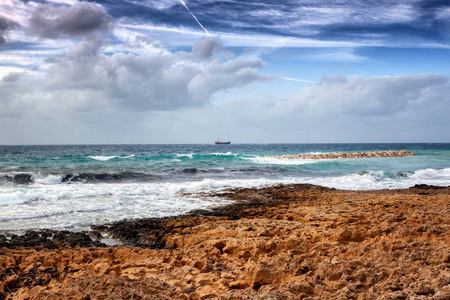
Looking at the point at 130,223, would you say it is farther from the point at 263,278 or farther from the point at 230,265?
the point at 263,278

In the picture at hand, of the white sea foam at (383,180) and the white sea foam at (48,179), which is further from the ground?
the white sea foam at (383,180)

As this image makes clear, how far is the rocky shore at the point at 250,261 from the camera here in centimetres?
369

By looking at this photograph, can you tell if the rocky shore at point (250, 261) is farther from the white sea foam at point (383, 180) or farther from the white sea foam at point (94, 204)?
the white sea foam at point (383, 180)

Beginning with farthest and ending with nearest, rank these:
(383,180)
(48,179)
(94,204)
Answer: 1. (48,179)
2. (383,180)
3. (94,204)

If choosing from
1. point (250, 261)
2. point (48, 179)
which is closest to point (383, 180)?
point (250, 261)

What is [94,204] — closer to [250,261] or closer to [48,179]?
[250,261]

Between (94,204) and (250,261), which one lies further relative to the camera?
(94,204)

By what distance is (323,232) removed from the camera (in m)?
5.97

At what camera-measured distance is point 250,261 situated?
4715 mm

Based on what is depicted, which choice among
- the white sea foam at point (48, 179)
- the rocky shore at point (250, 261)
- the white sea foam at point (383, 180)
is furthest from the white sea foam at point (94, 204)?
the white sea foam at point (48, 179)

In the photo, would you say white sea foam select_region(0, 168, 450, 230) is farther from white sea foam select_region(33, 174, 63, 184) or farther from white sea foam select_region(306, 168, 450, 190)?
white sea foam select_region(33, 174, 63, 184)

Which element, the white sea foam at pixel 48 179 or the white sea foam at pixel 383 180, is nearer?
the white sea foam at pixel 383 180

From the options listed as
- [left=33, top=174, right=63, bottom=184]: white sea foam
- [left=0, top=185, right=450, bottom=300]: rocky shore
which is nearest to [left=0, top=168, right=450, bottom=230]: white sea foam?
[left=0, top=185, right=450, bottom=300]: rocky shore

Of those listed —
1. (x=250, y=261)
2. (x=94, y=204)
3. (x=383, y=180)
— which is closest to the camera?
(x=250, y=261)
